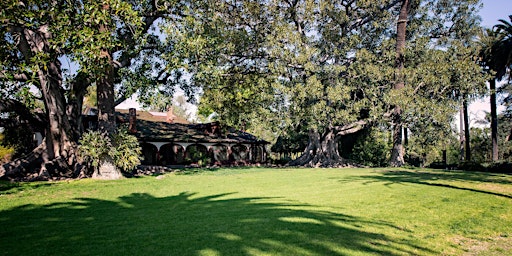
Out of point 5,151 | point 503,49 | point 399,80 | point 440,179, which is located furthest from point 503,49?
point 5,151

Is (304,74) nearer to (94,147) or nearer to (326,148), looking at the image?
(326,148)

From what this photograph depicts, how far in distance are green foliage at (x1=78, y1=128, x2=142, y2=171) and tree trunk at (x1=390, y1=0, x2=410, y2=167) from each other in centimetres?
2255

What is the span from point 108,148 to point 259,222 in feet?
44.4

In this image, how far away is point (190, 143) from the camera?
35.9 metres

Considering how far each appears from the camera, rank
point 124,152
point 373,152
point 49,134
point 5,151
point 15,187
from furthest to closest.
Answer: point 373,152 → point 5,151 → point 49,134 → point 124,152 → point 15,187

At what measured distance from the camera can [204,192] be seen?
12742mm

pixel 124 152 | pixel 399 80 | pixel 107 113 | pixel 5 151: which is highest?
pixel 399 80

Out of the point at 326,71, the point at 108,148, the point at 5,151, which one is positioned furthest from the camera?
the point at 326,71

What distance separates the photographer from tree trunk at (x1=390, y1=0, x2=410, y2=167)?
29616mm

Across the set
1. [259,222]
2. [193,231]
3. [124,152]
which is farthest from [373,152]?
[193,231]

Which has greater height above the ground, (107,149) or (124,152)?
(107,149)

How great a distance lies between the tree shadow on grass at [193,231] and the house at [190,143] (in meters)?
24.6

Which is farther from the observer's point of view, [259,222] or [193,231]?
[259,222]

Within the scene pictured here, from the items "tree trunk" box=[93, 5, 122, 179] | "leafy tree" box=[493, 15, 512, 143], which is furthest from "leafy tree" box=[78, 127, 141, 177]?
"leafy tree" box=[493, 15, 512, 143]
